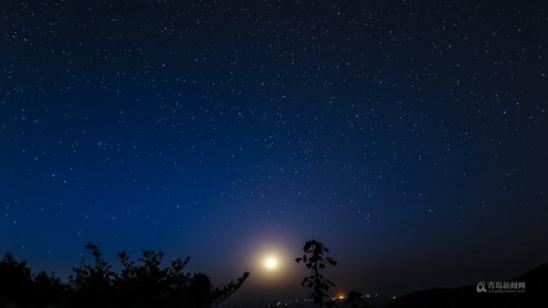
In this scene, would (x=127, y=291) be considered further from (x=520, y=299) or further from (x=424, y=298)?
(x=520, y=299)

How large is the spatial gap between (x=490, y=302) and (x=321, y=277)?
497cm

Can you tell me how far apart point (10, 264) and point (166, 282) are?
15813mm

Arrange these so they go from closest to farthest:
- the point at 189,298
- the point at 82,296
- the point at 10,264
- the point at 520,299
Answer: the point at 520,299 → the point at 82,296 → the point at 189,298 → the point at 10,264

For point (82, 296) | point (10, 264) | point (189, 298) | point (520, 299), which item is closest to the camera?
point (520, 299)

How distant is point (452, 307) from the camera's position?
9.88m

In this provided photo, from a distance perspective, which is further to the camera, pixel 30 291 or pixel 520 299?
pixel 30 291

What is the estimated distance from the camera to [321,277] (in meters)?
7.41

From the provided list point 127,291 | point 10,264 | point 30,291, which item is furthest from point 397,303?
point 10,264

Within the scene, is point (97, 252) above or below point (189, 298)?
above

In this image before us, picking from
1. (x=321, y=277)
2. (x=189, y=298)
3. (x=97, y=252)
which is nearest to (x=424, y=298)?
(x=321, y=277)

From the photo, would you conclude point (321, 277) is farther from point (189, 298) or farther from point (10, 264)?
point (10, 264)
